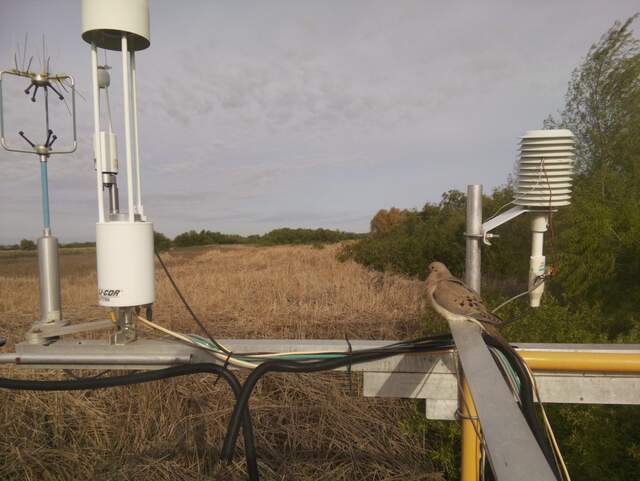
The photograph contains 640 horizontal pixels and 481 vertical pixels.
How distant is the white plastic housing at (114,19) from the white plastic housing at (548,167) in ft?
6.80

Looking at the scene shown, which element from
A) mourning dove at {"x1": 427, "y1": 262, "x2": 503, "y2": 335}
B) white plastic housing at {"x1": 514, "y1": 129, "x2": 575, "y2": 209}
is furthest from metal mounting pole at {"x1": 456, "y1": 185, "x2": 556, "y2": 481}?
white plastic housing at {"x1": 514, "y1": 129, "x2": 575, "y2": 209}

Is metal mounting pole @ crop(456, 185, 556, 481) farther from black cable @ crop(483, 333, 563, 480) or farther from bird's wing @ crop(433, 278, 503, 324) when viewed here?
bird's wing @ crop(433, 278, 503, 324)

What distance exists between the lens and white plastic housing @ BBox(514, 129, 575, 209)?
2.26 meters

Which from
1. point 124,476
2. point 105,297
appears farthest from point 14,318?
point 105,297

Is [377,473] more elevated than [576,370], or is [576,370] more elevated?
[576,370]

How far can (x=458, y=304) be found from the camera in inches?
69.4

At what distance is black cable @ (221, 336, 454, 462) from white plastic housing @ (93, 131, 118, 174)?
1.09 metres

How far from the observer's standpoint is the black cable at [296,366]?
3.60 feet

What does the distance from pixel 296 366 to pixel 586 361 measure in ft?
3.11

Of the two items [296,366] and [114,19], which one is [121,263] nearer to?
[296,366]

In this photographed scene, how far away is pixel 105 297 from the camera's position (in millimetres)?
1637

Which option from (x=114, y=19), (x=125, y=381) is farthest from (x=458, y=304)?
(x=114, y=19)

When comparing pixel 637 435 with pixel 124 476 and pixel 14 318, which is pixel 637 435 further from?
pixel 14 318

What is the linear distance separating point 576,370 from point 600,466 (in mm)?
3193
